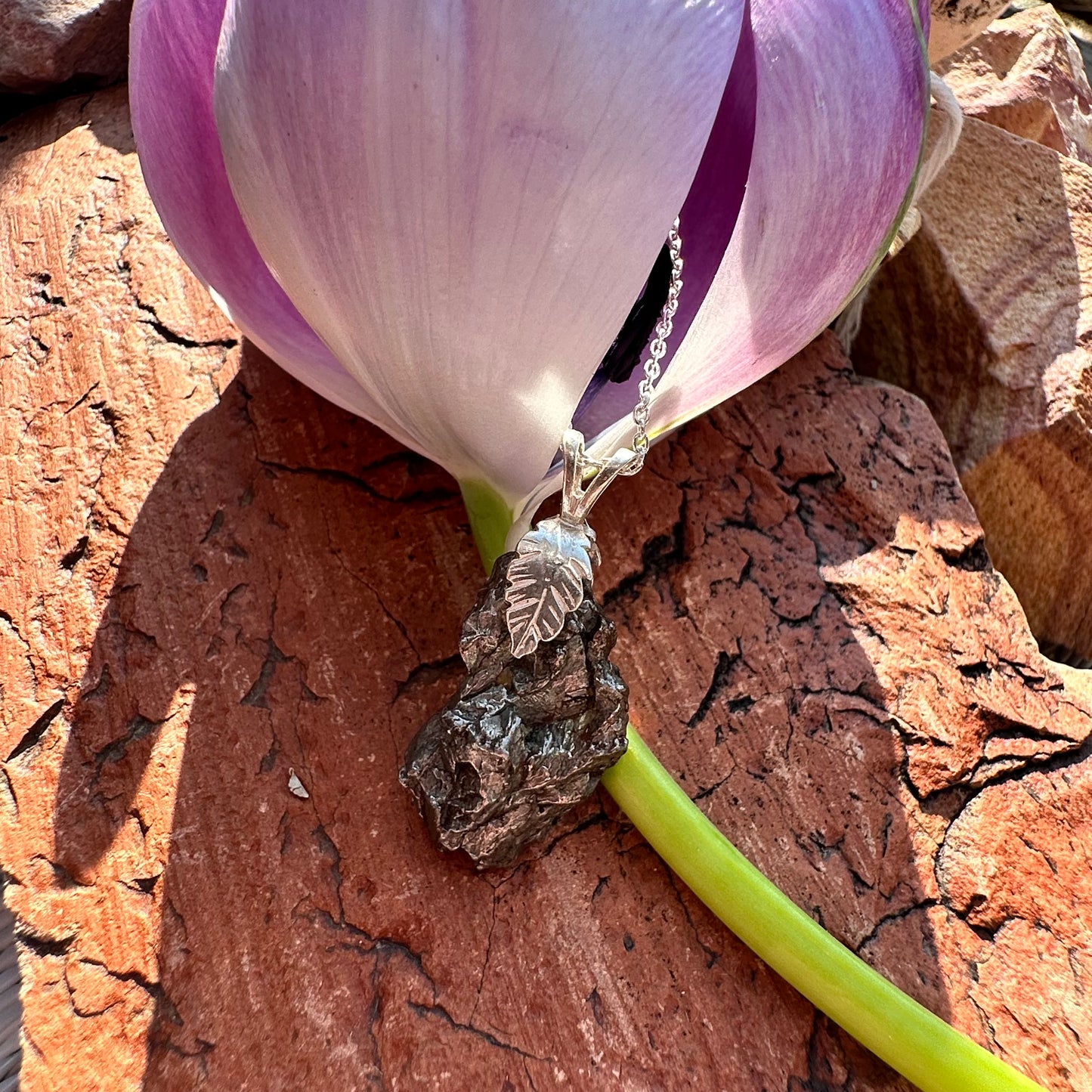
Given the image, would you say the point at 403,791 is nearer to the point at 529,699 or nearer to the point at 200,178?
the point at 529,699

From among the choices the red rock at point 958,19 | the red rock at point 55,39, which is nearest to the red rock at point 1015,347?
the red rock at point 958,19

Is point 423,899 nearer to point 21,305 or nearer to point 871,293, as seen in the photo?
point 21,305

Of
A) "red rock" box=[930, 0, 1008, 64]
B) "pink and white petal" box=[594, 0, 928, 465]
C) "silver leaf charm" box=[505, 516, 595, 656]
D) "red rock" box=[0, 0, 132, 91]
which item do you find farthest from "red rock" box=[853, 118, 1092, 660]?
"red rock" box=[0, 0, 132, 91]

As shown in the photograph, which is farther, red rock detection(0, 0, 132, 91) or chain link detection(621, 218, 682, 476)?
red rock detection(0, 0, 132, 91)

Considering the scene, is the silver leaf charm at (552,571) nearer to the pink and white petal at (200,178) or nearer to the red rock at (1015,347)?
the pink and white petal at (200,178)

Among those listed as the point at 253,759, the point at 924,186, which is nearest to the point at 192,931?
the point at 253,759

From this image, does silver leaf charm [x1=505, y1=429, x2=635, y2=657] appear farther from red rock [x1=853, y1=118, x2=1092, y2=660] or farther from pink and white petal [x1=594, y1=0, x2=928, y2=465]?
red rock [x1=853, y1=118, x2=1092, y2=660]

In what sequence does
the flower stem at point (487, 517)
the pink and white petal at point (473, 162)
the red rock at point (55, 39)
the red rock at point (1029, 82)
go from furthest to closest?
1. the red rock at point (1029, 82)
2. the red rock at point (55, 39)
3. the flower stem at point (487, 517)
4. the pink and white petal at point (473, 162)
